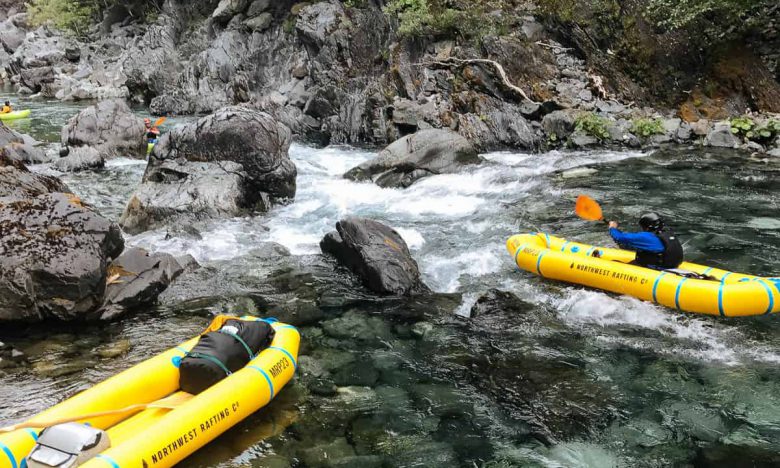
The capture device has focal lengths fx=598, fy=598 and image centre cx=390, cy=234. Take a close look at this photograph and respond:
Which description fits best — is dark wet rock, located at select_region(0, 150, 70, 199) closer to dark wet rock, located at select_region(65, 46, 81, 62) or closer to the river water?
the river water

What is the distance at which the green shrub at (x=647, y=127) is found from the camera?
15539 mm

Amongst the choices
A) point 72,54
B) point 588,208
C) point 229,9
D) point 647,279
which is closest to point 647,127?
point 588,208

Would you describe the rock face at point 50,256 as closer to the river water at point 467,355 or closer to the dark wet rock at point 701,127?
the river water at point 467,355

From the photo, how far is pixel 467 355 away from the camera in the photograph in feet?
20.1

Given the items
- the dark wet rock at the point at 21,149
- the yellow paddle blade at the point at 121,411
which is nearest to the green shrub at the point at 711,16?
the yellow paddle blade at the point at 121,411

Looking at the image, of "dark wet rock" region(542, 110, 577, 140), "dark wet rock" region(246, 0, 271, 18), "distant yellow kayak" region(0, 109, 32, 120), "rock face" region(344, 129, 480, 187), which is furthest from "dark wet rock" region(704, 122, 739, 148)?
"distant yellow kayak" region(0, 109, 32, 120)

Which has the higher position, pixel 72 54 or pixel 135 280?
pixel 72 54

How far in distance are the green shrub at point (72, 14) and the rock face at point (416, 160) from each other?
114ft

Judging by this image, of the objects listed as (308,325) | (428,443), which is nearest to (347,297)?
(308,325)

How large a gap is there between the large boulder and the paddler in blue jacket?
13166mm

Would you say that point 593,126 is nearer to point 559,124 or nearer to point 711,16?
point 559,124

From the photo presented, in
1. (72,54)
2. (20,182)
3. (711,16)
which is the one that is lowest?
(20,182)

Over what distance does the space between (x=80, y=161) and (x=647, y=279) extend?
13.1 meters

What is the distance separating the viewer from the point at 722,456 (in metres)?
4.57
